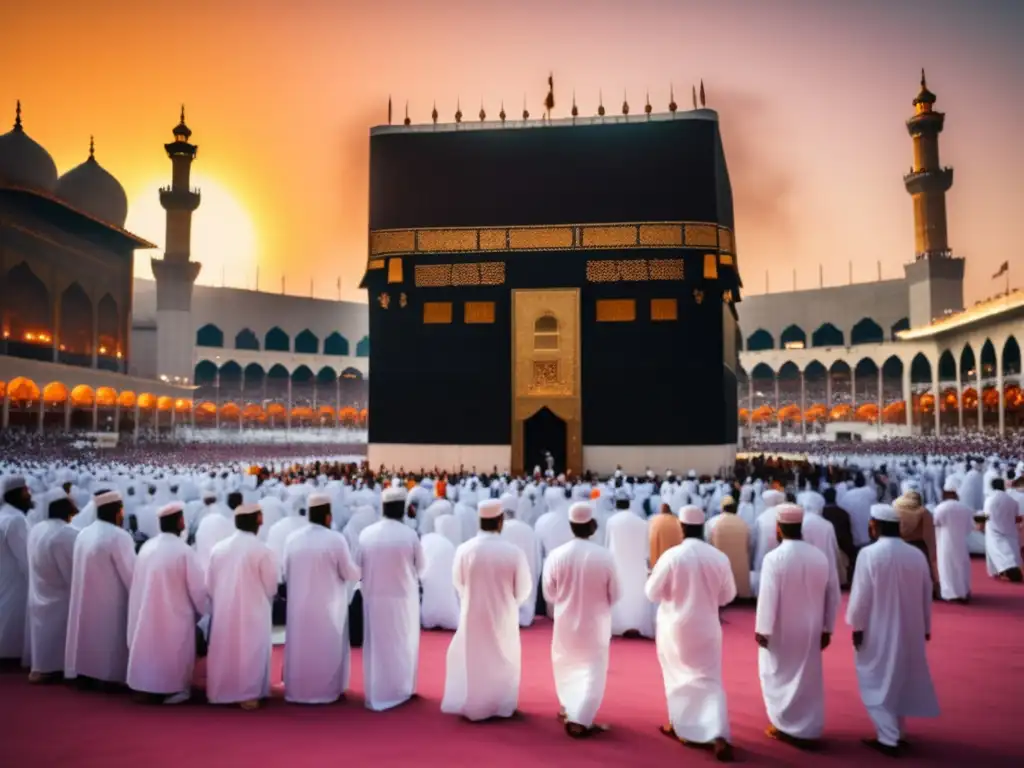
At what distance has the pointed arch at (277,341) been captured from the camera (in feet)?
132

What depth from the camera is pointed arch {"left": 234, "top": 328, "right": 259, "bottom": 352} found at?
39.3 metres

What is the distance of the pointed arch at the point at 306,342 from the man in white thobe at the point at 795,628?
39.3 meters

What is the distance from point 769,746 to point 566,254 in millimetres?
13609

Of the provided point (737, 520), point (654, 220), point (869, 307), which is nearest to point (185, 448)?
point (654, 220)

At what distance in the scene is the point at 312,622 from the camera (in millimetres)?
4184

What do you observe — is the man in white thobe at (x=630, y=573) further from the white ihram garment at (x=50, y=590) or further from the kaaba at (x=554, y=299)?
the kaaba at (x=554, y=299)

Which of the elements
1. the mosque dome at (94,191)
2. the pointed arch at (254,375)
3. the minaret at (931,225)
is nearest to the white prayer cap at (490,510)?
the mosque dome at (94,191)

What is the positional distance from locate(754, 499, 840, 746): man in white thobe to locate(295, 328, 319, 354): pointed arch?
129 ft

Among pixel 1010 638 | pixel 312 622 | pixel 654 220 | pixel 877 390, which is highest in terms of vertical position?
pixel 654 220

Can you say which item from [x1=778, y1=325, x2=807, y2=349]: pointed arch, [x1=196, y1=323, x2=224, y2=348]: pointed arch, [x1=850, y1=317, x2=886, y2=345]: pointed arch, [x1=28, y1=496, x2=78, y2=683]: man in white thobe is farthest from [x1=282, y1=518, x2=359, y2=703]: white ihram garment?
[x1=778, y1=325, x2=807, y2=349]: pointed arch

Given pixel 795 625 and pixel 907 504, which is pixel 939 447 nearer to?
pixel 907 504

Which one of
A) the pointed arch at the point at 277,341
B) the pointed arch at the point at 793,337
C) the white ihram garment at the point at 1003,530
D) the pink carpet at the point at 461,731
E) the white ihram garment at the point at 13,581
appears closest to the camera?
the pink carpet at the point at 461,731

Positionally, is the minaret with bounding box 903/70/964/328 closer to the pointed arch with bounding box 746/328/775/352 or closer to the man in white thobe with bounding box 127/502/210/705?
the pointed arch with bounding box 746/328/775/352

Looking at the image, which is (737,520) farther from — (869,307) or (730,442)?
(869,307)
